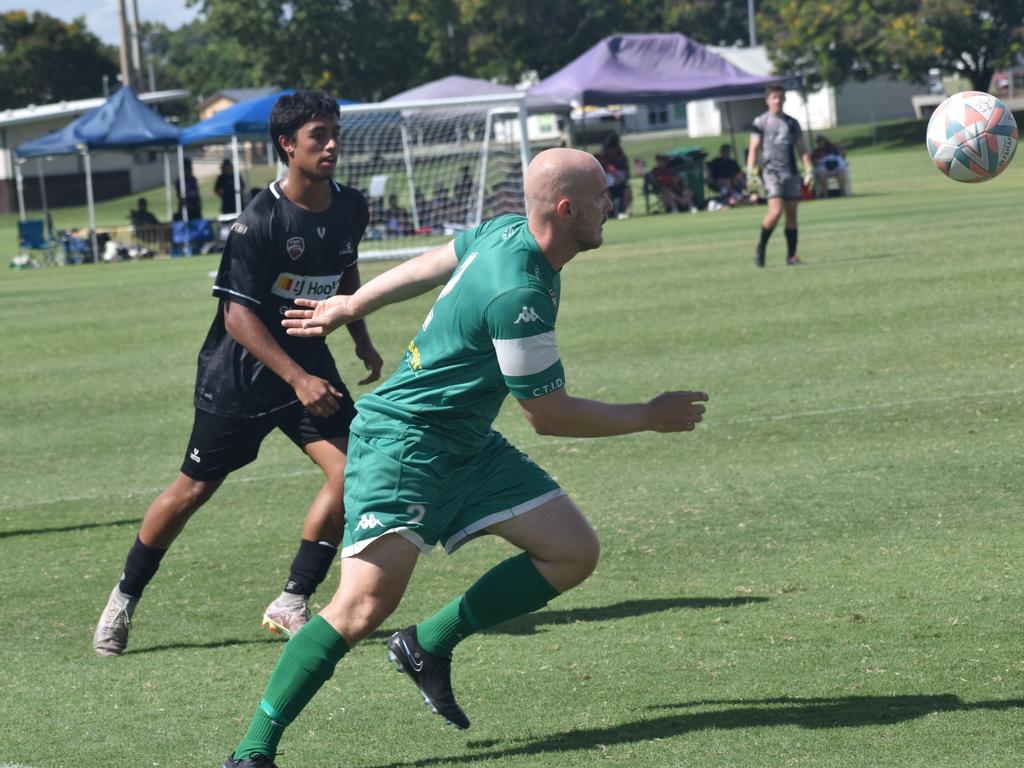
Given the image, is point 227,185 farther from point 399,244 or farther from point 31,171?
point 31,171

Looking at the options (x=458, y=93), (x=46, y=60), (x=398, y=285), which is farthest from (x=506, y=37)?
(x=398, y=285)

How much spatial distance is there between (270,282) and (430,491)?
1.79 meters

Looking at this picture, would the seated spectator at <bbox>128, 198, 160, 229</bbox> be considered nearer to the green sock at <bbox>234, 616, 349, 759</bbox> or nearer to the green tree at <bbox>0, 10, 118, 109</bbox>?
the green sock at <bbox>234, 616, 349, 759</bbox>

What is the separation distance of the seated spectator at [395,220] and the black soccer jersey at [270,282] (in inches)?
871

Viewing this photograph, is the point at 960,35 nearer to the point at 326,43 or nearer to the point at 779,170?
the point at 326,43

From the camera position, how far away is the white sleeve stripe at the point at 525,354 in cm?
423

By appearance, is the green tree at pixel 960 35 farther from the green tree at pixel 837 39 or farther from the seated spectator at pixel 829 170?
the seated spectator at pixel 829 170

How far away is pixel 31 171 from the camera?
71500 millimetres

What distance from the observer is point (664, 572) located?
22.0ft

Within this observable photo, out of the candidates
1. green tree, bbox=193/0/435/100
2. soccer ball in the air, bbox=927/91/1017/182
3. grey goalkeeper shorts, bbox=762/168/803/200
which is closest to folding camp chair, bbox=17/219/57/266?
grey goalkeeper shorts, bbox=762/168/803/200

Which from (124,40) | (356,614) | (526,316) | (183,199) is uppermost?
(124,40)

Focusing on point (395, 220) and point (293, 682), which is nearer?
point (293, 682)

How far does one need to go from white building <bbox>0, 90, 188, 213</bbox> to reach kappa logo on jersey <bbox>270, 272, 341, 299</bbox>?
57.3m

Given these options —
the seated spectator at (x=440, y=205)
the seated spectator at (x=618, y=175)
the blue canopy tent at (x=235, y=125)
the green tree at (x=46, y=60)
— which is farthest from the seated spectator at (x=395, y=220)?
the green tree at (x=46, y=60)
